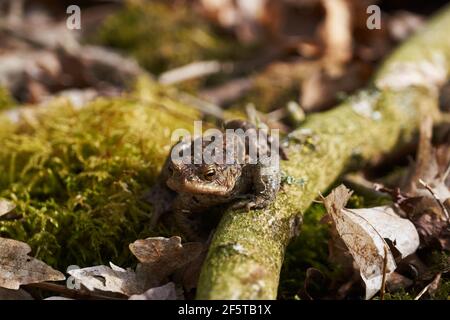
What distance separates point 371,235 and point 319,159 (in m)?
1.05

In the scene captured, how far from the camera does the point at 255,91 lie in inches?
270

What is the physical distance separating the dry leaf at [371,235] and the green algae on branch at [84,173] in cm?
146

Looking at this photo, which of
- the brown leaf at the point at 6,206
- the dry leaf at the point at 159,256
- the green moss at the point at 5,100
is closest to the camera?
the dry leaf at the point at 159,256

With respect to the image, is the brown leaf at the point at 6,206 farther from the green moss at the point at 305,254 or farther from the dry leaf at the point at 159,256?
the green moss at the point at 305,254

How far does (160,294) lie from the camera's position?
3299mm

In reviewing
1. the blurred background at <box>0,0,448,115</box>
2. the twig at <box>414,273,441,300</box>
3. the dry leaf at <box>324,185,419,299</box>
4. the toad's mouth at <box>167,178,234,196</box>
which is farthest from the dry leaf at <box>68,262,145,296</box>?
the blurred background at <box>0,0,448,115</box>

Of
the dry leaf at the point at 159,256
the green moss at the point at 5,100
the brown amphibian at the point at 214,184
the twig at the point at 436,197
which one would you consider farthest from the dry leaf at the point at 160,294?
the green moss at the point at 5,100

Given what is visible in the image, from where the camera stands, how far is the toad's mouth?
360 cm

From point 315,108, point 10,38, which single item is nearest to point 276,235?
point 315,108

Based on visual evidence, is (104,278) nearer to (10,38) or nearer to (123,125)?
(123,125)

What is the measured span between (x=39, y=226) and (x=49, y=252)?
30cm

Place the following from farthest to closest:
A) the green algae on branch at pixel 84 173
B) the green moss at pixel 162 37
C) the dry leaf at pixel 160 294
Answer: the green moss at pixel 162 37 < the green algae on branch at pixel 84 173 < the dry leaf at pixel 160 294

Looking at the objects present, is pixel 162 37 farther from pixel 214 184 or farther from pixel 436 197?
pixel 436 197

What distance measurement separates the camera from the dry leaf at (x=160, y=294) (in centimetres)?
322
